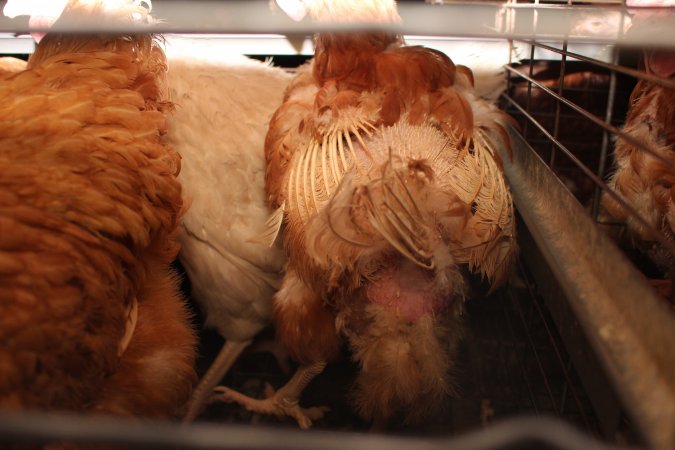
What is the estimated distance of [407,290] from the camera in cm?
104

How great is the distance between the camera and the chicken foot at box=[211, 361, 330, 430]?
1496mm

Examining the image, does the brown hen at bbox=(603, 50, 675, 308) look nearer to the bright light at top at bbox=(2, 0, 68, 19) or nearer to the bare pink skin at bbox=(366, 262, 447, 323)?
the bare pink skin at bbox=(366, 262, 447, 323)

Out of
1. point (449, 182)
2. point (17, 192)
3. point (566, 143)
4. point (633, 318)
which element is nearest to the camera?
point (633, 318)

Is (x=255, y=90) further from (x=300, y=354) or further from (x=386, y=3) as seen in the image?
(x=300, y=354)

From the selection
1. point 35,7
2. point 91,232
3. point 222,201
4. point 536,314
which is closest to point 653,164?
point 536,314

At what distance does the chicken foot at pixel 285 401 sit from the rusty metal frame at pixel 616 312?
81cm

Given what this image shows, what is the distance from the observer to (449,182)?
1077 millimetres

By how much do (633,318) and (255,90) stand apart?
49.4 inches

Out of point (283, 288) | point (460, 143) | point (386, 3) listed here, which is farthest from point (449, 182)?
point (386, 3)

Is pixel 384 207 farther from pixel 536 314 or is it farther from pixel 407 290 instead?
pixel 536 314

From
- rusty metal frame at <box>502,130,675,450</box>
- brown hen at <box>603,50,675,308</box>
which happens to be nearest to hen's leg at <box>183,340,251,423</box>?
rusty metal frame at <box>502,130,675,450</box>

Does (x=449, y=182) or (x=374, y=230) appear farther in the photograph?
(x=449, y=182)

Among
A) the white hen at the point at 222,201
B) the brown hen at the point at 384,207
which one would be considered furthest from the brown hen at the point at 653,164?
the white hen at the point at 222,201

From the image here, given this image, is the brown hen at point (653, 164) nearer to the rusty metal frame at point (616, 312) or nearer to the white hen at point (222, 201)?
the rusty metal frame at point (616, 312)
